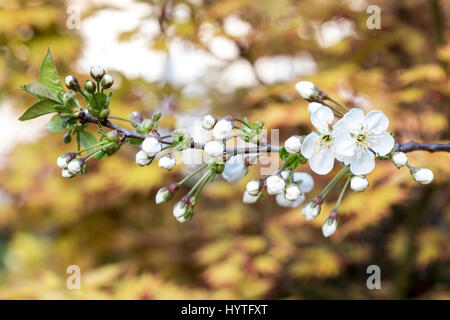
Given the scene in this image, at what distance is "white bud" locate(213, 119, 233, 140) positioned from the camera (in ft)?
2.05

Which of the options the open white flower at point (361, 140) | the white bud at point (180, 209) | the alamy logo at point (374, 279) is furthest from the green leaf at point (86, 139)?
the alamy logo at point (374, 279)

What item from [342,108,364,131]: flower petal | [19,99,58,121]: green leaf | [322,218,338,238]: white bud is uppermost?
[19,99,58,121]: green leaf

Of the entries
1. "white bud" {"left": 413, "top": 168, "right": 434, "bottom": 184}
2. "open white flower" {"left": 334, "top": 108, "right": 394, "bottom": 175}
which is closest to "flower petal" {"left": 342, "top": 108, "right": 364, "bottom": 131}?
"open white flower" {"left": 334, "top": 108, "right": 394, "bottom": 175}

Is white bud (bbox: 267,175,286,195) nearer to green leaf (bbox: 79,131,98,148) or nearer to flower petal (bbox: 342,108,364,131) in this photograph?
flower petal (bbox: 342,108,364,131)

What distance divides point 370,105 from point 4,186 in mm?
1808

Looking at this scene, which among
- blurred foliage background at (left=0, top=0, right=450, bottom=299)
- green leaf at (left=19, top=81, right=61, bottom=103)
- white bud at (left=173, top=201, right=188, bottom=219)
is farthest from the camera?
blurred foliage background at (left=0, top=0, right=450, bottom=299)

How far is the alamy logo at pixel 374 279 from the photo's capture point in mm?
1698

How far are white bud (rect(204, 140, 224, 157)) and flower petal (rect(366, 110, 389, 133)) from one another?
0.26m

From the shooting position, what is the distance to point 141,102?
6.43 ft

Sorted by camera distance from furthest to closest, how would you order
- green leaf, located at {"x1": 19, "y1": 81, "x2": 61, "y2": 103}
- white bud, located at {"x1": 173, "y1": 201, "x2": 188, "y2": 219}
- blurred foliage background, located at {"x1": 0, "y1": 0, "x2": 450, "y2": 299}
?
1. blurred foliage background, located at {"x1": 0, "y1": 0, "x2": 450, "y2": 299}
2. white bud, located at {"x1": 173, "y1": 201, "x2": 188, "y2": 219}
3. green leaf, located at {"x1": 19, "y1": 81, "x2": 61, "y2": 103}

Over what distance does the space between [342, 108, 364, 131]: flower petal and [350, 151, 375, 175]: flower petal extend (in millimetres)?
49

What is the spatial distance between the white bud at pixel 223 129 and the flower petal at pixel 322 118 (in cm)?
14

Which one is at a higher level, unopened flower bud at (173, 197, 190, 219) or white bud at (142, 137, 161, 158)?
white bud at (142, 137, 161, 158)

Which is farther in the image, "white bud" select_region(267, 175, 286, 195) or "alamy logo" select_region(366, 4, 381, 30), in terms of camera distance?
"alamy logo" select_region(366, 4, 381, 30)
